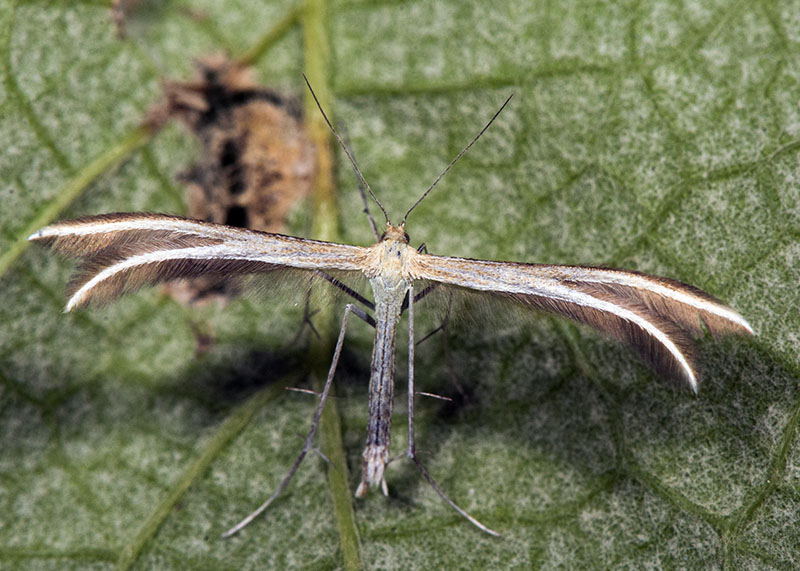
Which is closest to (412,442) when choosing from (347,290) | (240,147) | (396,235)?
(347,290)

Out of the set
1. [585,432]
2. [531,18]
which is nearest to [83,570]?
[585,432]

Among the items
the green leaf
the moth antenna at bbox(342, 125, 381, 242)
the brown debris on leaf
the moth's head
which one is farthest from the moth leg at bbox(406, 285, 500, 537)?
the brown debris on leaf

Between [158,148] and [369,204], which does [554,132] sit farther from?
[158,148]

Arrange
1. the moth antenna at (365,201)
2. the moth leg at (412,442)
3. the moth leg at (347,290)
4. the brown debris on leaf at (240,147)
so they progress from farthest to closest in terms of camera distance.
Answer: the brown debris on leaf at (240,147)
the moth antenna at (365,201)
the moth leg at (347,290)
the moth leg at (412,442)

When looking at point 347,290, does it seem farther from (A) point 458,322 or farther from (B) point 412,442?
(B) point 412,442

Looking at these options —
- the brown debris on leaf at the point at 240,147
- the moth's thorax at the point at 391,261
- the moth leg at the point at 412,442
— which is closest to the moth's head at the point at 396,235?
the moth's thorax at the point at 391,261

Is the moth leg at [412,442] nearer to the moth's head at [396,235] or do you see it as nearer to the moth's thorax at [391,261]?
the moth's thorax at [391,261]

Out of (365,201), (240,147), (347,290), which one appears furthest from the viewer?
(240,147)

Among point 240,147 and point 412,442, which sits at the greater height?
point 240,147
